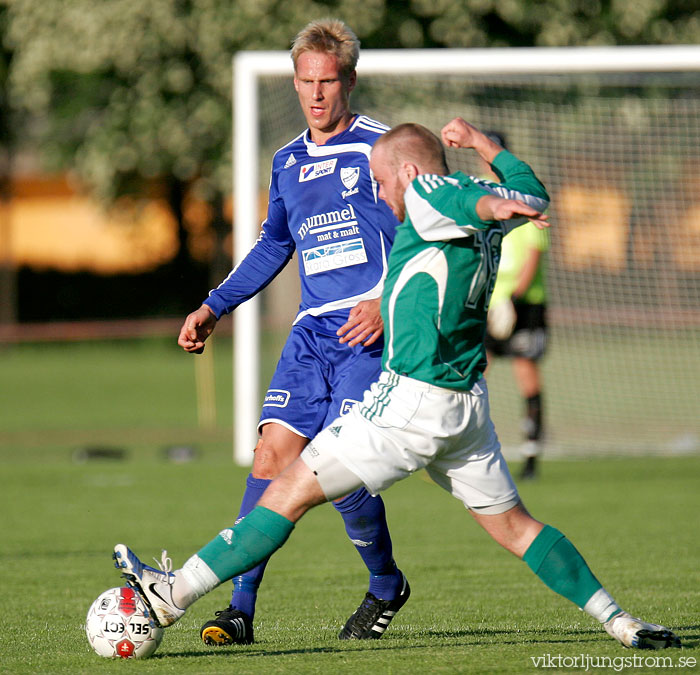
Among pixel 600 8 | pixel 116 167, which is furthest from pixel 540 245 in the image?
pixel 116 167

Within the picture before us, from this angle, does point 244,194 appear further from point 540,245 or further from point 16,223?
point 16,223

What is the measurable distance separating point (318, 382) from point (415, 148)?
119cm

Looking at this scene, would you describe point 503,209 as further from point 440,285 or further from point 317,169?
point 317,169

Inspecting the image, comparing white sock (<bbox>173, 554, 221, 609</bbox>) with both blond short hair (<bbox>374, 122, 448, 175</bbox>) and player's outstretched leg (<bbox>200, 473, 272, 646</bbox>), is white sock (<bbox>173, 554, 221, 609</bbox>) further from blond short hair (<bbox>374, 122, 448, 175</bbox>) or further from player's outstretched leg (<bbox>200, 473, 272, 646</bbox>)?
blond short hair (<bbox>374, 122, 448, 175</bbox>)

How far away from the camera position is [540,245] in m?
10.8

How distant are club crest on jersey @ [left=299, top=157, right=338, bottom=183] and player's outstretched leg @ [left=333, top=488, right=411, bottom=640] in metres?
1.30

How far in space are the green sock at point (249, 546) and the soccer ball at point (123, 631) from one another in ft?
1.21

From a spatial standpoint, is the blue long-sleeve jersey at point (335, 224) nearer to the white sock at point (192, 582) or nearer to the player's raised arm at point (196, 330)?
the player's raised arm at point (196, 330)

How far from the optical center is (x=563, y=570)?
4199 millimetres

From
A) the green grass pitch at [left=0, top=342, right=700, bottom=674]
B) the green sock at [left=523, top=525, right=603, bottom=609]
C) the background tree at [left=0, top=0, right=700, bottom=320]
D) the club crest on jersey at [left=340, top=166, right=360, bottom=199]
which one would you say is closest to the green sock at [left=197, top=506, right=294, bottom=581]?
the green grass pitch at [left=0, top=342, right=700, bottom=674]

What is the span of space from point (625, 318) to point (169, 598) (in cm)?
1106

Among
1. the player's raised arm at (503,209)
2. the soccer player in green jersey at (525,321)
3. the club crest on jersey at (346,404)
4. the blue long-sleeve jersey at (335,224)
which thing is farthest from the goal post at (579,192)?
the player's raised arm at (503,209)

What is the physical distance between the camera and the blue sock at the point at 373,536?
16.2ft

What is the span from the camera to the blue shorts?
4922mm
